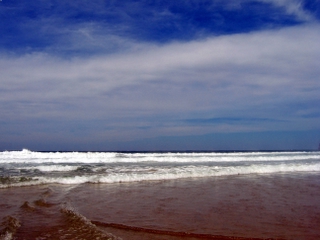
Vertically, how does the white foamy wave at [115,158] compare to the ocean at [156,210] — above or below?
above

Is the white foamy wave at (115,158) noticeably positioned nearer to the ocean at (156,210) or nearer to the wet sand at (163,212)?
the ocean at (156,210)

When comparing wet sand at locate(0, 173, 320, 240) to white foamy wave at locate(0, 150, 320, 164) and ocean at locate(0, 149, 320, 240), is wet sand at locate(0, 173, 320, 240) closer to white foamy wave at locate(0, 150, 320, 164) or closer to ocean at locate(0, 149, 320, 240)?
ocean at locate(0, 149, 320, 240)

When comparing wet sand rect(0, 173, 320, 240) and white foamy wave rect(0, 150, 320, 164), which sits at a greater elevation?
white foamy wave rect(0, 150, 320, 164)

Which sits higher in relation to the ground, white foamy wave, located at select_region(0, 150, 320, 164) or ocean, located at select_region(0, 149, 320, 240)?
white foamy wave, located at select_region(0, 150, 320, 164)

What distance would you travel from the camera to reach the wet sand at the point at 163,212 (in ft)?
19.0

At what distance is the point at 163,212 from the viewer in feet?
24.2

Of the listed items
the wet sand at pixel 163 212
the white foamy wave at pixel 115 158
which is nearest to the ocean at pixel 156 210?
the wet sand at pixel 163 212

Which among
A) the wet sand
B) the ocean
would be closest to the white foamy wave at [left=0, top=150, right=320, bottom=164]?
the ocean

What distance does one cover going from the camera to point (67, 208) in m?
7.73

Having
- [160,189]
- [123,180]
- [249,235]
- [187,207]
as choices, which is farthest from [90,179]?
[249,235]

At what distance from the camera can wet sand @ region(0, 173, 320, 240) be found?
580 centimetres

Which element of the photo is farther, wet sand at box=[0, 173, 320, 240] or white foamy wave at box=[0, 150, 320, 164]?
white foamy wave at box=[0, 150, 320, 164]

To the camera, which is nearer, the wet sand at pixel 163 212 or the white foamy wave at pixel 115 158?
the wet sand at pixel 163 212

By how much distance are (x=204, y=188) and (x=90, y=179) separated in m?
5.27
